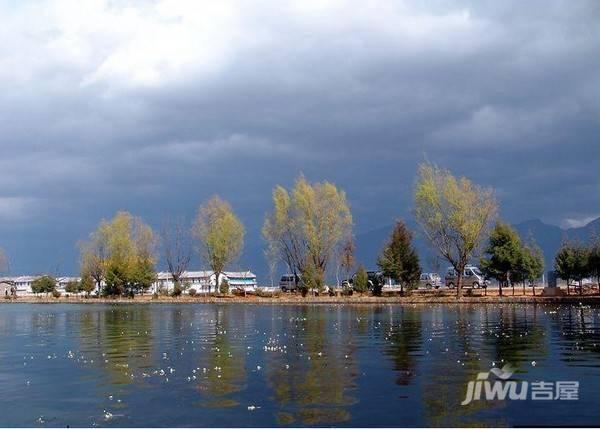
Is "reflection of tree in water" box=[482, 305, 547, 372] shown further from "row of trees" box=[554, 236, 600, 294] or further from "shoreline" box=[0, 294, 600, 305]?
"row of trees" box=[554, 236, 600, 294]

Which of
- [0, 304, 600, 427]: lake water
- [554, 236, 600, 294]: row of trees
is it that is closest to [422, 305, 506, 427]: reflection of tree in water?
[0, 304, 600, 427]: lake water

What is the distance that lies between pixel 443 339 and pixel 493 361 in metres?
8.34

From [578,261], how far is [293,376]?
63.8 meters

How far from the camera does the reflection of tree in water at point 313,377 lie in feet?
50.0

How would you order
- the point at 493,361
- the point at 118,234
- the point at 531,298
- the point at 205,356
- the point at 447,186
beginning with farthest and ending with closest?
the point at 118,234 → the point at 447,186 → the point at 531,298 → the point at 205,356 → the point at 493,361

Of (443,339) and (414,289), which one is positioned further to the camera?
(414,289)

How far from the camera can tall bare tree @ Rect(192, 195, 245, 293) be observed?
11925cm

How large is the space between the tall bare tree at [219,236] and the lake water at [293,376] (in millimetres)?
81667

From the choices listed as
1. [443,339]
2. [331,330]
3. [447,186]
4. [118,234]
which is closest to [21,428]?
[443,339]

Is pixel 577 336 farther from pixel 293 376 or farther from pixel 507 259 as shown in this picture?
pixel 507 259

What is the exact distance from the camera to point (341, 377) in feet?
65.9

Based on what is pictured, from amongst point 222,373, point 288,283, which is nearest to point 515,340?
point 222,373

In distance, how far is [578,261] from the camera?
7531cm

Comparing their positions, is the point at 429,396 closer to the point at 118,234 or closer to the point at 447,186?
the point at 447,186
